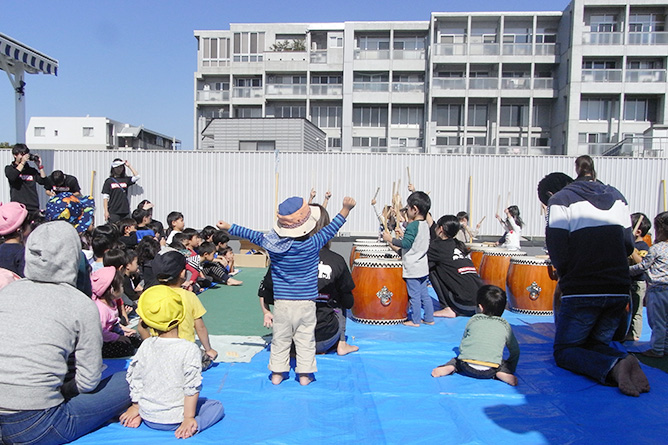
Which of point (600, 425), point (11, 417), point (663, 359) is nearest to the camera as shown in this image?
point (11, 417)

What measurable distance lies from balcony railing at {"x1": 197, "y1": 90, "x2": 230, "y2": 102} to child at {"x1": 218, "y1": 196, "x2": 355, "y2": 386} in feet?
116

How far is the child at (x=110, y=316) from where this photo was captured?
166 inches

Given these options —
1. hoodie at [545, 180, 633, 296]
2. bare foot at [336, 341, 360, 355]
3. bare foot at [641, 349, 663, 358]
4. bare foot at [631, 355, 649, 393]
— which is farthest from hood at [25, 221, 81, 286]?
bare foot at [641, 349, 663, 358]

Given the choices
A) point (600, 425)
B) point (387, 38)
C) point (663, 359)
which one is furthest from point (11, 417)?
point (387, 38)

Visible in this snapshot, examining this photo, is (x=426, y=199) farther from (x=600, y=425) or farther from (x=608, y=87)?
(x=608, y=87)

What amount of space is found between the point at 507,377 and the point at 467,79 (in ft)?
102

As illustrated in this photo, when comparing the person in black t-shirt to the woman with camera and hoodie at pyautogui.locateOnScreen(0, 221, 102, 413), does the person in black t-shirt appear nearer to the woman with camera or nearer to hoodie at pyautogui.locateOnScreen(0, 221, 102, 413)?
the woman with camera

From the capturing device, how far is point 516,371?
4043mm

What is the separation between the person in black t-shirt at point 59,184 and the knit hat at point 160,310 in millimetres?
6363

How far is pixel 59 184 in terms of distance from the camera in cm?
817

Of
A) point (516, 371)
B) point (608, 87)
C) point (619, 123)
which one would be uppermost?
point (608, 87)

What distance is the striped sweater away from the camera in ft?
12.0

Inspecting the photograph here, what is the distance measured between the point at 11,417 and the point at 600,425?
343 centimetres

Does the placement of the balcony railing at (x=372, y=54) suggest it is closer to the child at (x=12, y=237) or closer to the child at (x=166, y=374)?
the child at (x=12, y=237)
